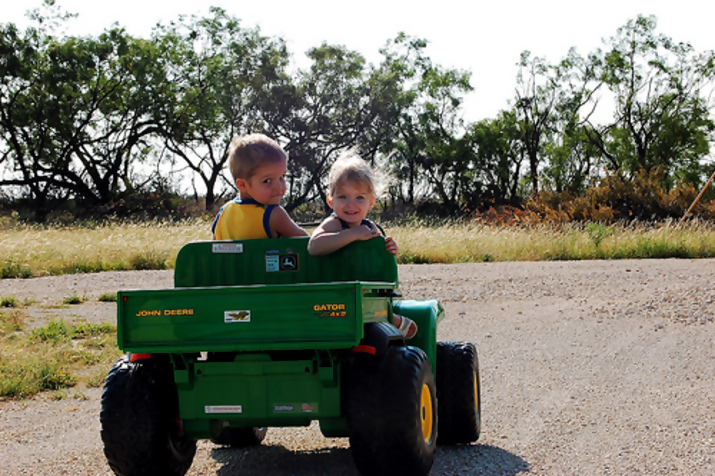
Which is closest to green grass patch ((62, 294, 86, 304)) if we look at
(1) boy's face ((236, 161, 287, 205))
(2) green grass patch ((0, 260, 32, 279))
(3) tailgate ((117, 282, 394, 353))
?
(2) green grass patch ((0, 260, 32, 279))

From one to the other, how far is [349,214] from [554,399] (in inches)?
117

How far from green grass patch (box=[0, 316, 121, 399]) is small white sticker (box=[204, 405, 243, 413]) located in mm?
3970

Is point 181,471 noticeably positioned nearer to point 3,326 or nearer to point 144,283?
point 3,326

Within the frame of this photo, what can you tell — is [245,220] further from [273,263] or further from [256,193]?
[273,263]

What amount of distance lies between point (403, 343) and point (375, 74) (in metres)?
42.8

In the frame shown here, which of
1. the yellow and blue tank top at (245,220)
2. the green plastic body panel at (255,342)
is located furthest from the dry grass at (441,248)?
the green plastic body panel at (255,342)

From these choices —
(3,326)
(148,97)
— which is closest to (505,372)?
(3,326)

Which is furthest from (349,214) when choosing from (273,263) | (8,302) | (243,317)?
(8,302)

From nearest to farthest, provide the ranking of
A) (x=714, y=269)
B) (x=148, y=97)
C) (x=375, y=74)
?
(x=714, y=269)
(x=148, y=97)
(x=375, y=74)

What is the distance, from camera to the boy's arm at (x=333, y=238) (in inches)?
178

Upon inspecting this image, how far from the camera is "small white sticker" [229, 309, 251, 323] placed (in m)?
3.67

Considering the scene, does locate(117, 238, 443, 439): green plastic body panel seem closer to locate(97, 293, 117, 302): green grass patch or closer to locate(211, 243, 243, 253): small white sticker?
locate(211, 243, 243, 253): small white sticker

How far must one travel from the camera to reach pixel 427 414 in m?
4.04

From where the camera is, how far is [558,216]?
28.9 m
